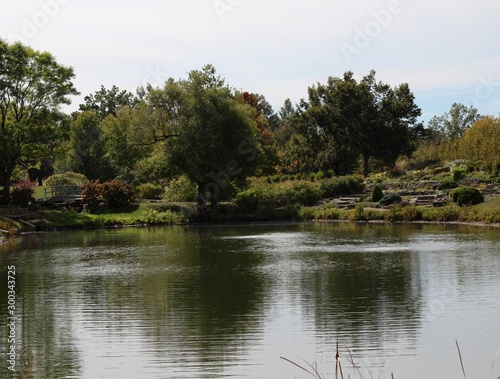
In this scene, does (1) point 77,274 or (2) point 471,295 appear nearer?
(2) point 471,295

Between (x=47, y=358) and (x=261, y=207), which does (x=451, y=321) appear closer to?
(x=47, y=358)

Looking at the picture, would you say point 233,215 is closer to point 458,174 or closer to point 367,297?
point 458,174

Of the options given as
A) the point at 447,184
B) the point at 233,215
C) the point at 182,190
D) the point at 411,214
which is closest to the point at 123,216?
the point at 182,190

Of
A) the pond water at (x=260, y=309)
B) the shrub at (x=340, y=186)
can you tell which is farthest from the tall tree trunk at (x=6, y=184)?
the shrub at (x=340, y=186)

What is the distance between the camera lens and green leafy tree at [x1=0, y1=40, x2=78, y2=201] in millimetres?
44500

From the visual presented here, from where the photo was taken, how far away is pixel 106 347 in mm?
13047

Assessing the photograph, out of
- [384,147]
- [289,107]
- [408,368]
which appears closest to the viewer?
[408,368]

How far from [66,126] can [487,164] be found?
27.3 m

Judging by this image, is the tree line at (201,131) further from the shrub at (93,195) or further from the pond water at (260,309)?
the pond water at (260,309)

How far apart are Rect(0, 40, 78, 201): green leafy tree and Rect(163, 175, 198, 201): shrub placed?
28.7ft

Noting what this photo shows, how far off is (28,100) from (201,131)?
10694 millimetres

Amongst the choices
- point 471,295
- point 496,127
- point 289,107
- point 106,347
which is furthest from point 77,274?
point 289,107

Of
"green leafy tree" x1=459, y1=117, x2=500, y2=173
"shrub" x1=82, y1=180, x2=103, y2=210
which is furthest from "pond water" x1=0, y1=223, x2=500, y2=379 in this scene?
"green leafy tree" x1=459, y1=117, x2=500, y2=173

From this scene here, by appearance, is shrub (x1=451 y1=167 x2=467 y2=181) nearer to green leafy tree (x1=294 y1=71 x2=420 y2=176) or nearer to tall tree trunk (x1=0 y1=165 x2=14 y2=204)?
green leafy tree (x1=294 y1=71 x2=420 y2=176)
